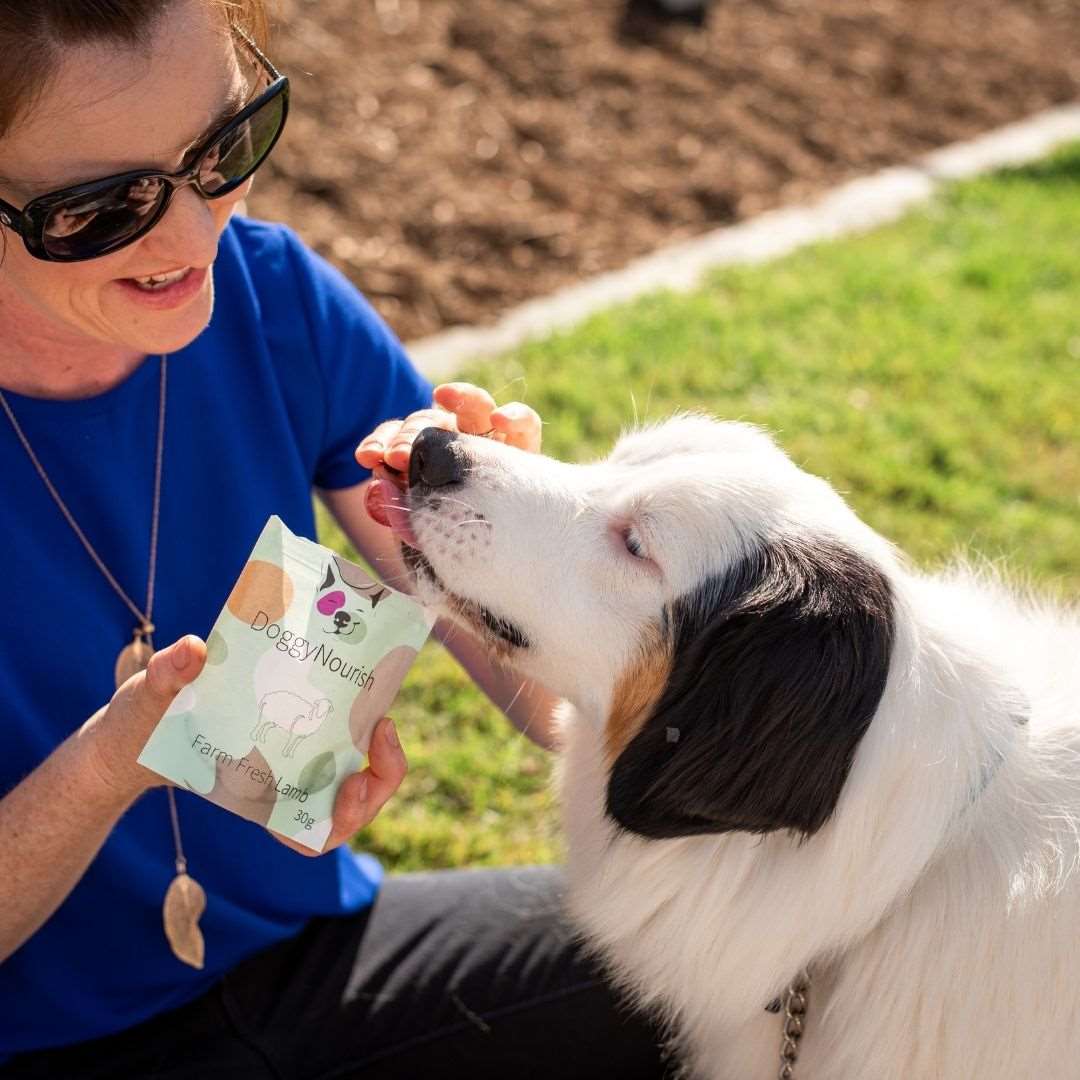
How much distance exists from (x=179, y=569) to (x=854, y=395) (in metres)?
3.64

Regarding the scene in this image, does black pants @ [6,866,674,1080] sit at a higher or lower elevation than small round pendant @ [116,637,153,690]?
lower

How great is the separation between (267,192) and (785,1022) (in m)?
4.56

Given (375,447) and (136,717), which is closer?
(136,717)

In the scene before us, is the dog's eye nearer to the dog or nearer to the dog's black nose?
the dog

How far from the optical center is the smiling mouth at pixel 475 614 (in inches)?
88.8

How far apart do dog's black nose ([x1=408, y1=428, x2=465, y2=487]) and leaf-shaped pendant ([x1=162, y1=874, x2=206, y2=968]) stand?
0.87m

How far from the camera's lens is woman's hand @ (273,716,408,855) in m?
2.00

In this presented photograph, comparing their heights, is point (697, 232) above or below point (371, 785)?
below

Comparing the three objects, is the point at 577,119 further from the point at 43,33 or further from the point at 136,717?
the point at 136,717

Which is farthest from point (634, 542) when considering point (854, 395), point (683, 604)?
point (854, 395)

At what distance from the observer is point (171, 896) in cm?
237

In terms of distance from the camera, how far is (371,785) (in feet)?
6.63

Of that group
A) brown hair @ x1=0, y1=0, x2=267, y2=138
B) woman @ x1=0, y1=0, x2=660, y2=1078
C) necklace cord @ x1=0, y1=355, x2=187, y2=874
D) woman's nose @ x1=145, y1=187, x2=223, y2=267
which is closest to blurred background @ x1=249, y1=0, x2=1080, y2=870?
→ woman @ x1=0, y1=0, x2=660, y2=1078

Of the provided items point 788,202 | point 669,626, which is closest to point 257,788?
point 669,626
